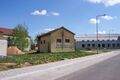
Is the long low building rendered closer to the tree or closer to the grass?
the tree

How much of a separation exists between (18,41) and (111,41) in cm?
7824

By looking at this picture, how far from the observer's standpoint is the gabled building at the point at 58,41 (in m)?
63.2

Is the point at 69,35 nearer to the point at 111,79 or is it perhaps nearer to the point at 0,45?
the point at 0,45

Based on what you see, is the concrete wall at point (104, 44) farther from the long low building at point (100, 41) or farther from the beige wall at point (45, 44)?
the beige wall at point (45, 44)

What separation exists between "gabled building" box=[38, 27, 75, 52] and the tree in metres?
16.4

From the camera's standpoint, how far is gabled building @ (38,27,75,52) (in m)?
63.2

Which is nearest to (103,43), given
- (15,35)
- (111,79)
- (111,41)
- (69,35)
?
(111,41)

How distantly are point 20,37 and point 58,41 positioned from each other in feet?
74.7

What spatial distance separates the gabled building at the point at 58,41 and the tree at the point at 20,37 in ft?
53.8

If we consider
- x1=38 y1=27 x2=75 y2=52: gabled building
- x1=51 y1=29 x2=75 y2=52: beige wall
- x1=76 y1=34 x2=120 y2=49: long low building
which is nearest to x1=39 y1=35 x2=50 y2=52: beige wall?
x1=38 y1=27 x2=75 y2=52: gabled building

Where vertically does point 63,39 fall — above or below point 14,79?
above

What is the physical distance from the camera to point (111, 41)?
15225 centimetres

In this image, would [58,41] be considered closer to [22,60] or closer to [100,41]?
[22,60]

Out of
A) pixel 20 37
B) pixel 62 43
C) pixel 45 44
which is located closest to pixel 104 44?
pixel 20 37
